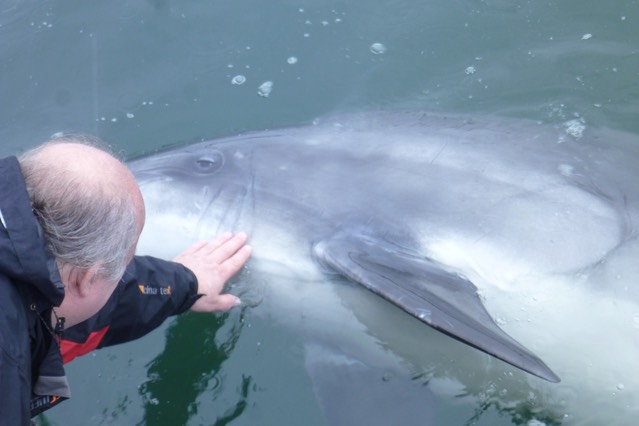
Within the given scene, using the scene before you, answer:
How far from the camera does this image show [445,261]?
16.2 ft

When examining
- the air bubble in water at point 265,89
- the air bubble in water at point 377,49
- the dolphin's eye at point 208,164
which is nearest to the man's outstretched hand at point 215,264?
the dolphin's eye at point 208,164

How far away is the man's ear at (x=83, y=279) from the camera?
10.8 feet

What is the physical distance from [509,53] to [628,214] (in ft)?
11.9

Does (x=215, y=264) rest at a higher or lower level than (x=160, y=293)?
lower

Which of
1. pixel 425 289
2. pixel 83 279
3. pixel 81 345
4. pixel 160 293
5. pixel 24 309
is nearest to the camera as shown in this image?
pixel 24 309

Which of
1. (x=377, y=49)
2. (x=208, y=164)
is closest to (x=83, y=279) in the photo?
(x=208, y=164)

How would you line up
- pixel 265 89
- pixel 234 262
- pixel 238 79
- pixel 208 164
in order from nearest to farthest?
pixel 234 262, pixel 208 164, pixel 265 89, pixel 238 79

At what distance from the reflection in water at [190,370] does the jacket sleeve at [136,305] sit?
0.91m

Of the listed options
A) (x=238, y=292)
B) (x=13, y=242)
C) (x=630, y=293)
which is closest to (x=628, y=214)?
(x=630, y=293)

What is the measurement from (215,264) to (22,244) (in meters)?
2.17

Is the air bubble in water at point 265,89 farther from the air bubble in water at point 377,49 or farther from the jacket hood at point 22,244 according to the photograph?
the jacket hood at point 22,244

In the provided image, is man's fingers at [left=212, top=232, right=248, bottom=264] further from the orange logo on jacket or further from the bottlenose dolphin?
the orange logo on jacket

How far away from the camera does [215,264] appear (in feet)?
16.4

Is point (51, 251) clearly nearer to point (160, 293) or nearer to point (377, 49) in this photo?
point (160, 293)
